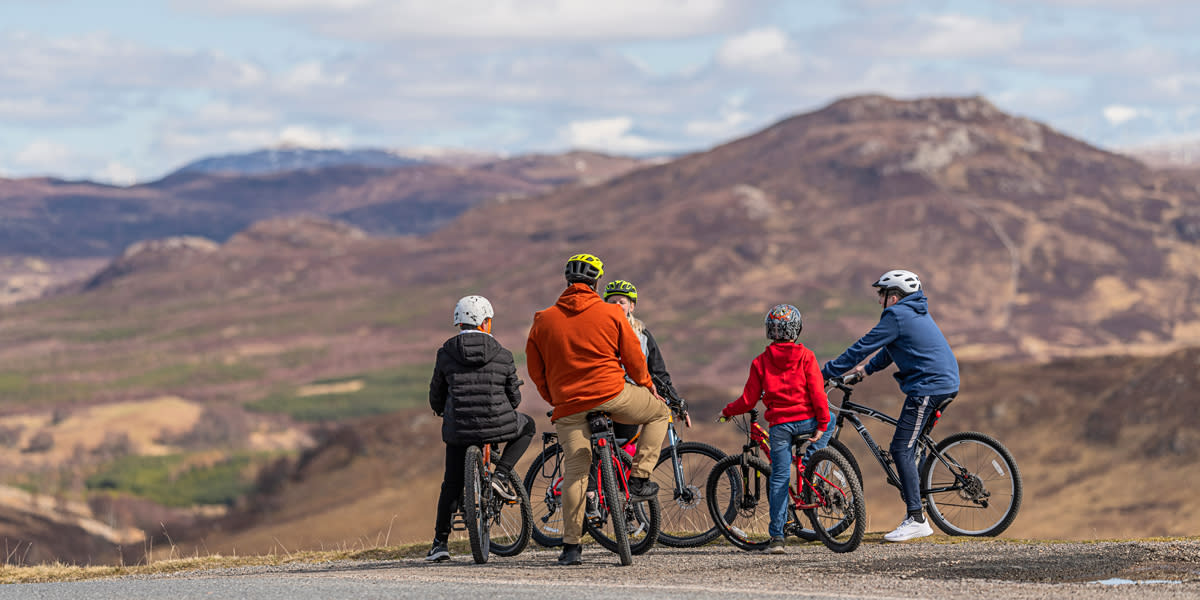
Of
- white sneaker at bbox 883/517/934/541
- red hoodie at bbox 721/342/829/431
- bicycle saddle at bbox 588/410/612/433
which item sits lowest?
white sneaker at bbox 883/517/934/541

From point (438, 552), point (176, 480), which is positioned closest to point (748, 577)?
point (438, 552)

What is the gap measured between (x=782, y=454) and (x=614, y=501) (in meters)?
1.32

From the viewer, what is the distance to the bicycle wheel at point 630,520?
9.17 metres

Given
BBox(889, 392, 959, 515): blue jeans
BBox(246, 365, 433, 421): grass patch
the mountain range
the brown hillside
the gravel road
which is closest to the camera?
the gravel road

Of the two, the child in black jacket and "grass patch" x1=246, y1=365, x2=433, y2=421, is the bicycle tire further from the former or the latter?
"grass patch" x1=246, y1=365, x2=433, y2=421

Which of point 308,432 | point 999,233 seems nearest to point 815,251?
point 999,233

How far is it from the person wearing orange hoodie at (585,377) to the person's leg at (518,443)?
502 millimetres

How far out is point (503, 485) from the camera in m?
9.56

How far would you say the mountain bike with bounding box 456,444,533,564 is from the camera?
936 centimetres

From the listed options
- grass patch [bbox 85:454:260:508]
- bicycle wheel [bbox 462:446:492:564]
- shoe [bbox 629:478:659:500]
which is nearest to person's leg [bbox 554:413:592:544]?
shoe [bbox 629:478:659:500]

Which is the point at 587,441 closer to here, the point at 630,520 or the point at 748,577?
the point at 630,520

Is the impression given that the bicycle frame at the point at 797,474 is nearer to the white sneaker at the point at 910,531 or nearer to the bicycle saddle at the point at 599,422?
the white sneaker at the point at 910,531

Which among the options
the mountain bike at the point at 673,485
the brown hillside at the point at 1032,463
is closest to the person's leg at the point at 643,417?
the mountain bike at the point at 673,485

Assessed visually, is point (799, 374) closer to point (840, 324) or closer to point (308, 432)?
point (308, 432)
